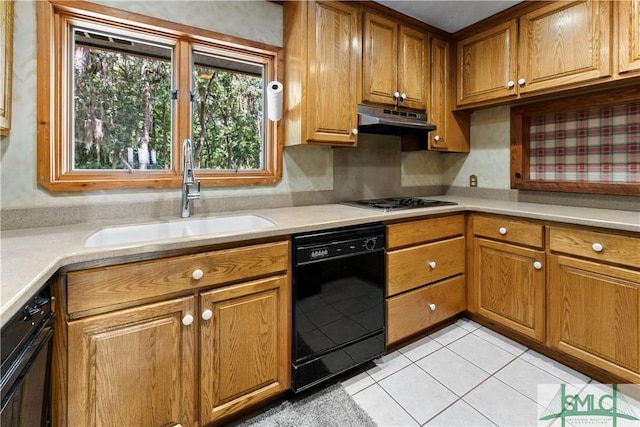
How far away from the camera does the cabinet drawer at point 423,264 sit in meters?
1.95

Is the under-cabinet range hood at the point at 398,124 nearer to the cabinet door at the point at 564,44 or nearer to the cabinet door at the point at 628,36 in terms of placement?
the cabinet door at the point at 564,44

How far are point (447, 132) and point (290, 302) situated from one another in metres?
2.04

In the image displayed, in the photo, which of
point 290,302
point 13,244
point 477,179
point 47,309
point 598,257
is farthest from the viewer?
point 477,179

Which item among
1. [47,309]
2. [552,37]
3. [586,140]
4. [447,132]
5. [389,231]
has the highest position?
[552,37]

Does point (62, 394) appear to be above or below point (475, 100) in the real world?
below

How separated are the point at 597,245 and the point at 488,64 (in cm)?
155

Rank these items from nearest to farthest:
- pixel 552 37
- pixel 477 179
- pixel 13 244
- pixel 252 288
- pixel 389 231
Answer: pixel 13 244, pixel 252 288, pixel 389 231, pixel 552 37, pixel 477 179

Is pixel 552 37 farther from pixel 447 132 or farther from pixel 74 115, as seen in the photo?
pixel 74 115

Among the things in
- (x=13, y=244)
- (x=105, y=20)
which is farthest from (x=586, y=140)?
(x=13, y=244)

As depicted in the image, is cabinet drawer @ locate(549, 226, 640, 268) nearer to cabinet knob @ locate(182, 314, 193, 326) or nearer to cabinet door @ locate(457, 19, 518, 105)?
cabinet door @ locate(457, 19, 518, 105)

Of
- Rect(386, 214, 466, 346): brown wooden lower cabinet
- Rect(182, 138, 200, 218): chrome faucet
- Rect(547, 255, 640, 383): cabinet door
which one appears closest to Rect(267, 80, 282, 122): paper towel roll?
Rect(182, 138, 200, 218): chrome faucet

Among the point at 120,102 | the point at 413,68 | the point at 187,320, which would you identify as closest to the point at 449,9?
the point at 413,68

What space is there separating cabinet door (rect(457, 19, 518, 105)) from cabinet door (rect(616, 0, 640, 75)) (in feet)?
1.89

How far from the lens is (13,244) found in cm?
119
